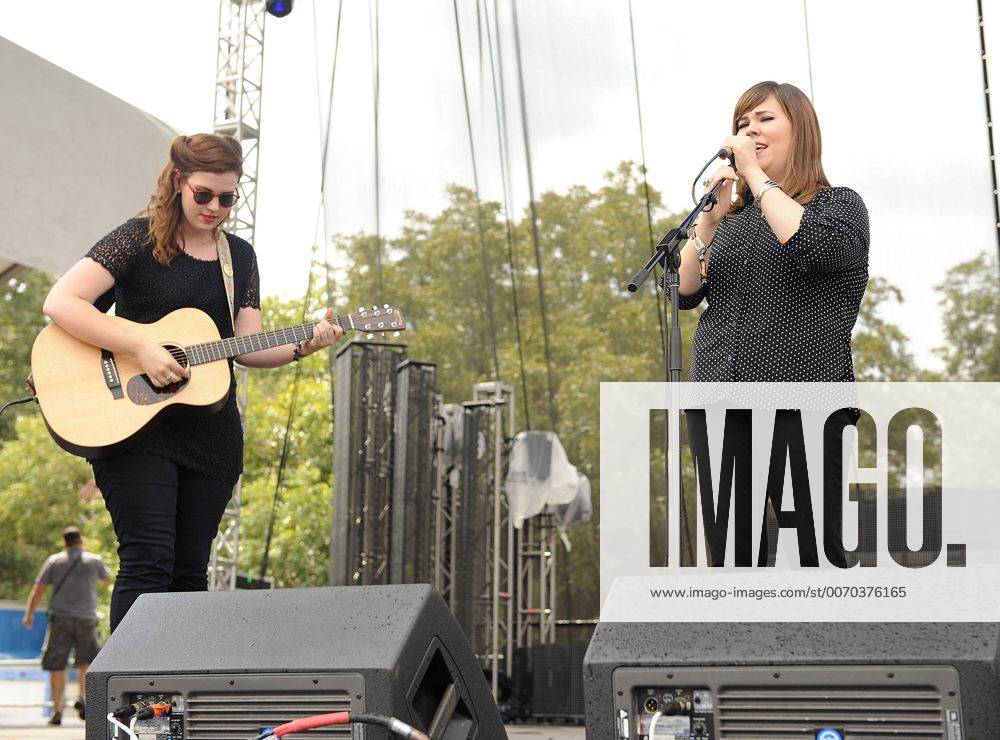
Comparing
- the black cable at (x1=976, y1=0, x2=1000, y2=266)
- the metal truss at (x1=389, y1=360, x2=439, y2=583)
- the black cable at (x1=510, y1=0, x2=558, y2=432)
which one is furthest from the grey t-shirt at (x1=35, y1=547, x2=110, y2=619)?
the black cable at (x1=976, y1=0, x2=1000, y2=266)

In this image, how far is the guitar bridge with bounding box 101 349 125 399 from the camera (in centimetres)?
235

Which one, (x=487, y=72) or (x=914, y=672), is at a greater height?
(x=487, y=72)

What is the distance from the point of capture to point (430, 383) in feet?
24.0

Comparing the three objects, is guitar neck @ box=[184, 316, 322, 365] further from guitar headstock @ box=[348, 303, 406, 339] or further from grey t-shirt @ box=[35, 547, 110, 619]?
grey t-shirt @ box=[35, 547, 110, 619]

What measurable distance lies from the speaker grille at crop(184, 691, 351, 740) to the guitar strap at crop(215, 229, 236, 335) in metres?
1.09

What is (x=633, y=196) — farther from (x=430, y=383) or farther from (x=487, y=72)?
(x=430, y=383)

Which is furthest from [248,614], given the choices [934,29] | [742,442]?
[934,29]

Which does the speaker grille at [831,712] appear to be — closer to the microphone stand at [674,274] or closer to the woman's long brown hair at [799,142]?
the microphone stand at [674,274]

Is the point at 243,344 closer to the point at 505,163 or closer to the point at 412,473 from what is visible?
the point at 412,473

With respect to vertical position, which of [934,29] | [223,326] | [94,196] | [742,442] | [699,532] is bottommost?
[699,532]

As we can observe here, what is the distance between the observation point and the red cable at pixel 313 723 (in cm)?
151

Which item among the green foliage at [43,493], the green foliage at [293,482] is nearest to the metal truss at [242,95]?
the green foliage at [293,482]

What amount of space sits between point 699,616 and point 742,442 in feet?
1.85

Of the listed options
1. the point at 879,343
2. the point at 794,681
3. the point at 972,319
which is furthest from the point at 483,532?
the point at 794,681
